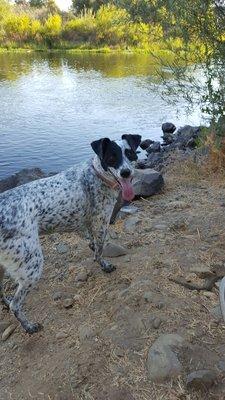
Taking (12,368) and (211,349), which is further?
(12,368)

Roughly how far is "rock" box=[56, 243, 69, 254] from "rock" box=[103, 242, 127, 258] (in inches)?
21.2

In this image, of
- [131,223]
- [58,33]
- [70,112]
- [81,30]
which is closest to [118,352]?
[131,223]

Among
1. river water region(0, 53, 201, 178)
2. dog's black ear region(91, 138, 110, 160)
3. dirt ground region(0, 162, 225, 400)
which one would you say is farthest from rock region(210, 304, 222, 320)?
river water region(0, 53, 201, 178)

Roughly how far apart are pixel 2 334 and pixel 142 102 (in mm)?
14683

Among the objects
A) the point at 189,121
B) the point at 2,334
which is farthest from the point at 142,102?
the point at 2,334

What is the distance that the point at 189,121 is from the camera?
50.9 feet

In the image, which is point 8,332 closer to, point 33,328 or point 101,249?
point 33,328

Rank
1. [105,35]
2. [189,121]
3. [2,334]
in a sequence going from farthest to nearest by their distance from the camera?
[105,35], [189,121], [2,334]

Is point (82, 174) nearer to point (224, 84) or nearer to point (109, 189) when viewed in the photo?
point (109, 189)

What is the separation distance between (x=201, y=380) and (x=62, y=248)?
258 cm

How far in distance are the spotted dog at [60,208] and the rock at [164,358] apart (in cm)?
111

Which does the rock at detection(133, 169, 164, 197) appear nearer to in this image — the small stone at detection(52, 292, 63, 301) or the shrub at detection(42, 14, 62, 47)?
the small stone at detection(52, 292, 63, 301)

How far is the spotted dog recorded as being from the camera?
3.41 meters

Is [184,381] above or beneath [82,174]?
beneath
